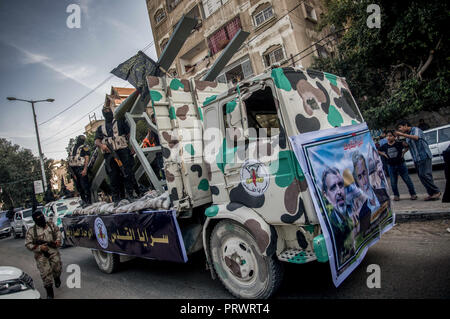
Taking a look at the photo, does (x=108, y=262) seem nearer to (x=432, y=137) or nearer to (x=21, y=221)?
(x=432, y=137)

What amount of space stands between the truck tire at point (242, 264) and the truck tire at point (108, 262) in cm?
289

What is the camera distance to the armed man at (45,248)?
454 centimetres

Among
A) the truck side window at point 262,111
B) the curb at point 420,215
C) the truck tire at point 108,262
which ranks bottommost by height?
the curb at point 420,215

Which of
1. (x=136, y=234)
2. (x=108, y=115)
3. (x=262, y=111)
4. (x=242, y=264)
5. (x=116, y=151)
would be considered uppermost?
(x=108, y=115)

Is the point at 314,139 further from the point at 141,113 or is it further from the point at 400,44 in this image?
the point at 400,44

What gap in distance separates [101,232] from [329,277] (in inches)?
158

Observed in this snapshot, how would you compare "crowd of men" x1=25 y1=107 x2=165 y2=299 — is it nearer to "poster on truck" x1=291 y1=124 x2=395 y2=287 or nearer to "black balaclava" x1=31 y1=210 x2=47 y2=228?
"black balaclava" x1=31 y1=210 x2=47 y2=228

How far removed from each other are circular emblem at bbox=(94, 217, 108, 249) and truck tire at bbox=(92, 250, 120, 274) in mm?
359

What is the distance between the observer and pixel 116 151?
5297 millimetres

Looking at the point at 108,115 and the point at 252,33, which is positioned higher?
the point at 252,33

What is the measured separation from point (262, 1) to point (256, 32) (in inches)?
63.9

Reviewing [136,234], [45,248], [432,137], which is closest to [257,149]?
[136,234]

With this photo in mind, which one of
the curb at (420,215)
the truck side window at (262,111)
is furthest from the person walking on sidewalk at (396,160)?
the truck side window at (262,111)

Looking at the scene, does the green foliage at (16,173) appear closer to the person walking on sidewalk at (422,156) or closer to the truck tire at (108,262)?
the truck tire at (108,262)
